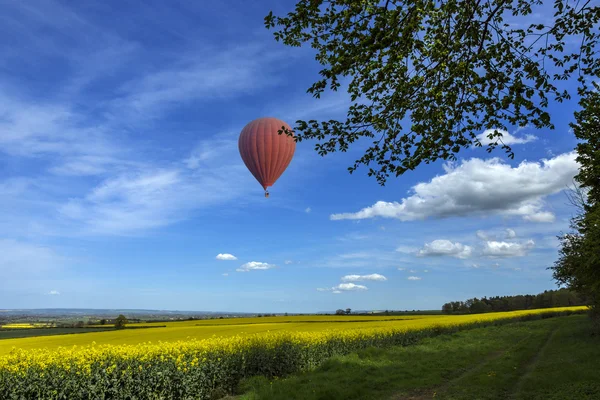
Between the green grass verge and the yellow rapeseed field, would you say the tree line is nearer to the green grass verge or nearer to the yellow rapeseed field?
the green grass verge

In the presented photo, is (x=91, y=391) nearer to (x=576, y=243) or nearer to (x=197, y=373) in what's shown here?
(x=197, y=373)

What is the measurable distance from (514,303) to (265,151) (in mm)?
112094

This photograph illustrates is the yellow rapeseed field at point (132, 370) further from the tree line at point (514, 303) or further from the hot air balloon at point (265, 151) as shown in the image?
the tree line at point (514, 303)

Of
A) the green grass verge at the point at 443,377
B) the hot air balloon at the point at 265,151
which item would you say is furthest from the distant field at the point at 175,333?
the hot air balloon at the point at 265,151

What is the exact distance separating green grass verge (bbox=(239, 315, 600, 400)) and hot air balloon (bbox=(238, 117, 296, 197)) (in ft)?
48.9

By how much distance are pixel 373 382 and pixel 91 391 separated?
9.68m

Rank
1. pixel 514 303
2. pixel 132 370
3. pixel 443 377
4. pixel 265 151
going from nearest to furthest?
pixel 132 370, pixel 443 377, pixel 265 151, pixel 514 303

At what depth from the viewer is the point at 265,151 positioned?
29.7 meters

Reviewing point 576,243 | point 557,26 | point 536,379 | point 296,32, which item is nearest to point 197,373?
point 296,32

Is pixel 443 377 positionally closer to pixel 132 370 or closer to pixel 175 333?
pixel 132 370

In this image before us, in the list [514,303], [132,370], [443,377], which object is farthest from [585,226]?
[514,303]

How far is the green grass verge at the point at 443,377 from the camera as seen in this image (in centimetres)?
1288

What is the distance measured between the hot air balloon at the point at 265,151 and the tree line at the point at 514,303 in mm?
92597

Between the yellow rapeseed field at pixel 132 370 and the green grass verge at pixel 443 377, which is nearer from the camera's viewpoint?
the yellow rapeseed field at pixel 132 370
